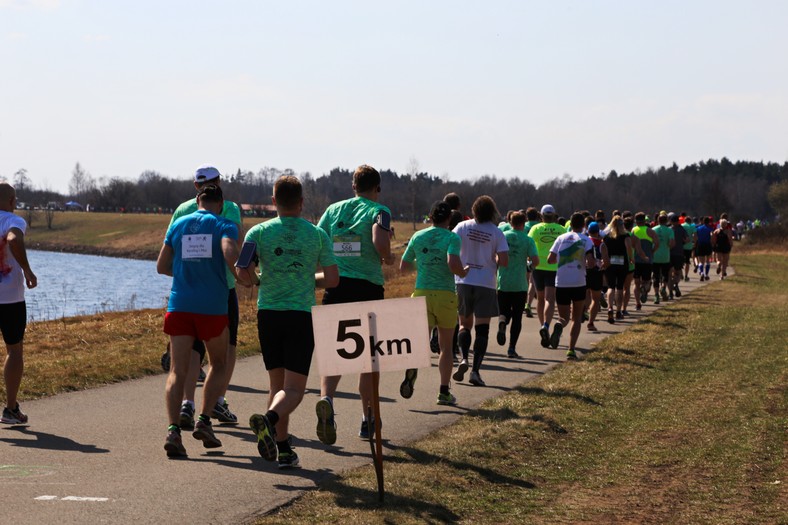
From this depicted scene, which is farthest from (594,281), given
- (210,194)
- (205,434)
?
(205,434)

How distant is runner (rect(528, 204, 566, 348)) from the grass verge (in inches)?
55.1

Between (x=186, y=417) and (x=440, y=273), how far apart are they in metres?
3.27

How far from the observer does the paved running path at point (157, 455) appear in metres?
6.70

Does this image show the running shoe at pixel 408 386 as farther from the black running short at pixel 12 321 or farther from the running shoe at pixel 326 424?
the black running short at pixel 12 321

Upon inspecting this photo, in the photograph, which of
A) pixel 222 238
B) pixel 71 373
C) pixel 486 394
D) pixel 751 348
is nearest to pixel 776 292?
pixel 751 348

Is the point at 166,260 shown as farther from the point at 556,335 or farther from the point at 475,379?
the point at 556,335

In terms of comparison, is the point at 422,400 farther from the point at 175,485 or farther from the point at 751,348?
the point at 751,348

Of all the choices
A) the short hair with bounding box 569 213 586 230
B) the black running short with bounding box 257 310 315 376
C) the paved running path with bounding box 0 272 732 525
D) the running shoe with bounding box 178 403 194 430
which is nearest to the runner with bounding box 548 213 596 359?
the short hair with bounding box 569 213 586 230

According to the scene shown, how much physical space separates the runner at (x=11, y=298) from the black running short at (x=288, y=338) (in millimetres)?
2773

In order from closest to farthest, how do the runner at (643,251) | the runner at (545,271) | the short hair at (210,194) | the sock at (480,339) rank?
the short hair at (210,194), the sock at (480,339), the runner at (545,271), the runner at (643,251)

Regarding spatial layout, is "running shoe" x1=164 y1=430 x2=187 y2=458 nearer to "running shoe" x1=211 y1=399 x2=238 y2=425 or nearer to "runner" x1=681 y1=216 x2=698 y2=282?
"running shoe" x1=211 y1=399 x2=238 y2=425

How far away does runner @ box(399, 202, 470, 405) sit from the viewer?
422 inches

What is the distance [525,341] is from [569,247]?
268 centimetres

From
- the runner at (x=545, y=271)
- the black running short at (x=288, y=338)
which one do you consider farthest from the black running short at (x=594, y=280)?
the black running short at (x=288, y=338)
